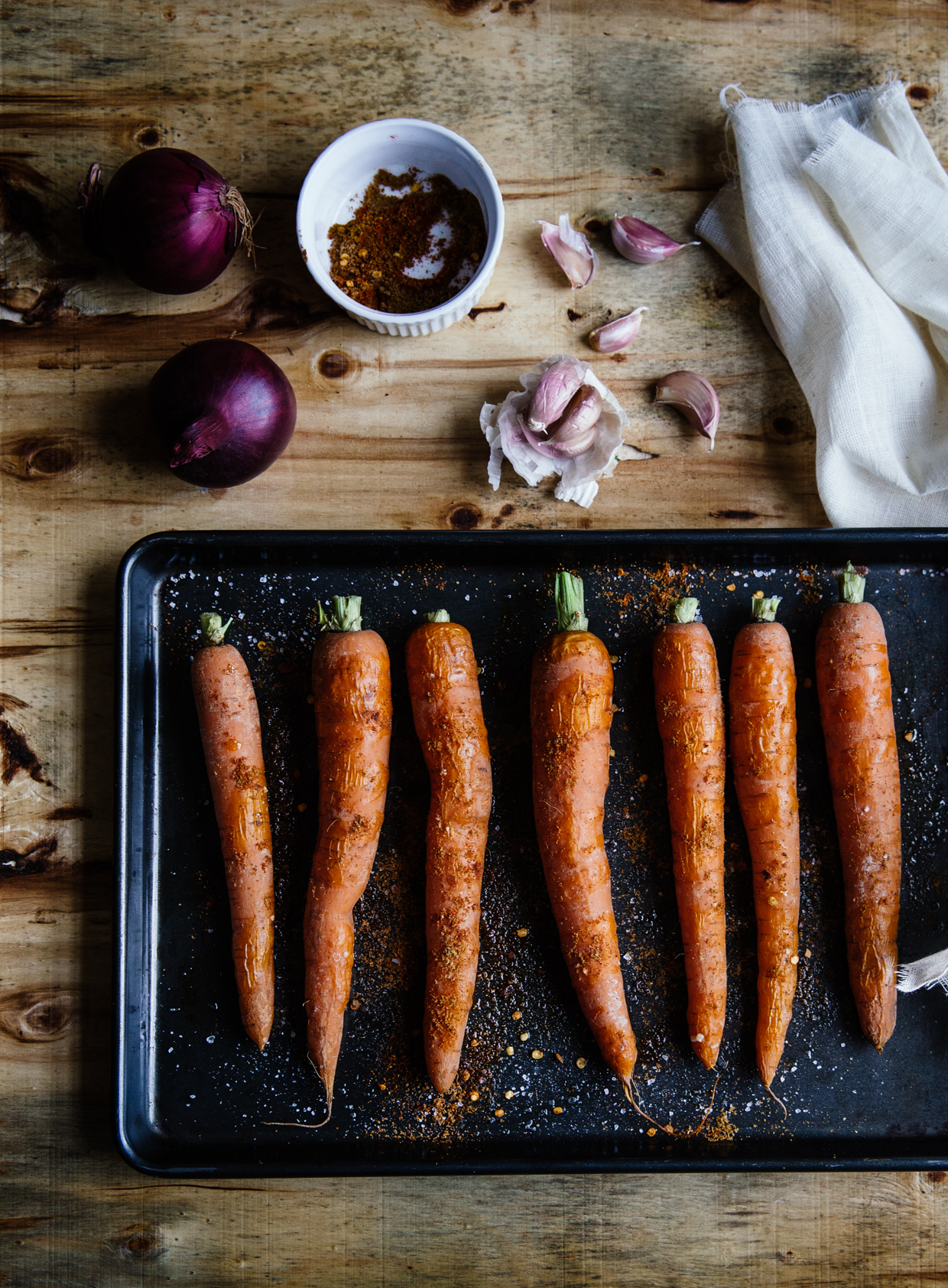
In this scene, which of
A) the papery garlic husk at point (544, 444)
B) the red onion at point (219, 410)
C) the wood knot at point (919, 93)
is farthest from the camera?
the wood knot at point (919, 93)

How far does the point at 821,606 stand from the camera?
1.44 metres

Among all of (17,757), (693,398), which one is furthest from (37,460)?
(693,398)

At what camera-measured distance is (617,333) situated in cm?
145

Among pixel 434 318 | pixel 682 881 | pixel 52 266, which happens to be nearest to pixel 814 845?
pixel 682 881

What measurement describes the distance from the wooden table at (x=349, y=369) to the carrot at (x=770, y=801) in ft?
0.80

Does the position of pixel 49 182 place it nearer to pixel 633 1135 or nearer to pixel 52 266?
pixel 52 266

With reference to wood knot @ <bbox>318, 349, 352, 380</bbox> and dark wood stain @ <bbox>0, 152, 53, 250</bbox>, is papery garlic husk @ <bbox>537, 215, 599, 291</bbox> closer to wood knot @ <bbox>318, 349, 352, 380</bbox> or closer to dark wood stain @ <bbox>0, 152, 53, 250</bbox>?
wood knot @ <bbox>318, 349, 352, 380</bbox>

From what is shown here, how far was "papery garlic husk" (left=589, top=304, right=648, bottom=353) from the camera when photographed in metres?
1.45

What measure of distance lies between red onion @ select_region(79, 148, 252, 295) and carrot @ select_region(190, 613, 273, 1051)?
641mm

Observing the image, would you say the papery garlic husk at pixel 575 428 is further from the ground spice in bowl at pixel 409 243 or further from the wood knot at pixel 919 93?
the wood knot at pixel 919 93

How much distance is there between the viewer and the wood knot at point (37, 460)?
1.47m

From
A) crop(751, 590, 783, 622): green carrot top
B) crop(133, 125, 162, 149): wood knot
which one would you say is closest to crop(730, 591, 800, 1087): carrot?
crop(751, 590, 783, 622): green carrot top

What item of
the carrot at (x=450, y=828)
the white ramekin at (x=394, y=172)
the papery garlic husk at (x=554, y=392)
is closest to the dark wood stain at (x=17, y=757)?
the carrot at (x=450, y=828)

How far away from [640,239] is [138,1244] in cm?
193
